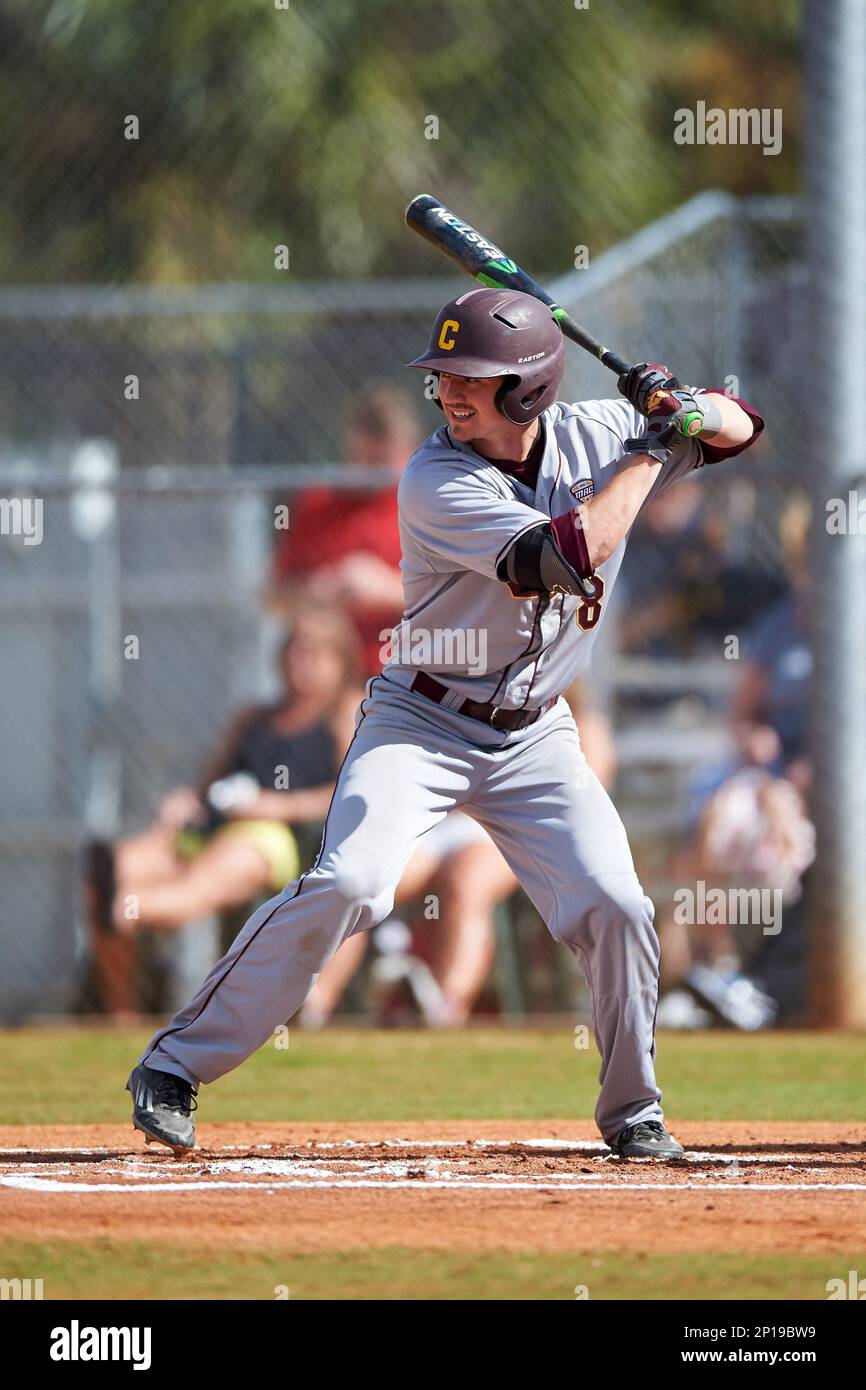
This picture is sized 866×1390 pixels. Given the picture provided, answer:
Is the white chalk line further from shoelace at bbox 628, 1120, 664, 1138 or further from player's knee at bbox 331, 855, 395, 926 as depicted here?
player's knee at bbox 331, 855, 395, 926

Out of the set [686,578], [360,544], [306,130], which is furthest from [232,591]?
[306,130]

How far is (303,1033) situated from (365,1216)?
400 cm

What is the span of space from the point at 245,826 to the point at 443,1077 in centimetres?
182

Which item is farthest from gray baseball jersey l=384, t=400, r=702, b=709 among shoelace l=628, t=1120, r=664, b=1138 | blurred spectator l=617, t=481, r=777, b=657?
blurred spectator l=617, t=481, r=777, b=657

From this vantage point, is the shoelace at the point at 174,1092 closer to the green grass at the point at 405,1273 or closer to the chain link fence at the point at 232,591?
the green grass at the point at 405,1273

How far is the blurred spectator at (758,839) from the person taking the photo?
8172 millimetres

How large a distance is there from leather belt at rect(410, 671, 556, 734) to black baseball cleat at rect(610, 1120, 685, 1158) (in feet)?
3.07

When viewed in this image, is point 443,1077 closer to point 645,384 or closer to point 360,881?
point 360,881

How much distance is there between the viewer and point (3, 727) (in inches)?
364

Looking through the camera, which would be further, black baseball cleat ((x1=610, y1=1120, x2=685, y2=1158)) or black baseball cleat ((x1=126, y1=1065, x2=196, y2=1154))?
black baseball cleat ((x1=610, y1=1120, x2=685, y2=1158))

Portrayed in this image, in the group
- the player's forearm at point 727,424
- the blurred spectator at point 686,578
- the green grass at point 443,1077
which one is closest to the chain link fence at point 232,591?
the blurred spectator at point 686,578

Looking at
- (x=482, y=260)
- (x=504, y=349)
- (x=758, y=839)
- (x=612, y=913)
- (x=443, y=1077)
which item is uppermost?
(x=482, y=260)

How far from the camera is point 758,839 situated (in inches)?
326

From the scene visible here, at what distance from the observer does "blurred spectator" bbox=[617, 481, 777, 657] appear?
863cm
